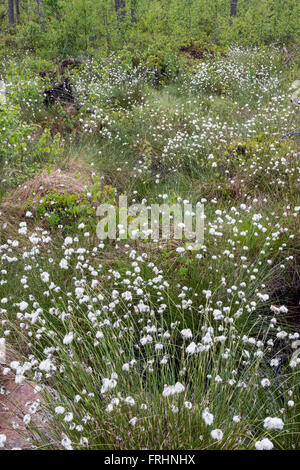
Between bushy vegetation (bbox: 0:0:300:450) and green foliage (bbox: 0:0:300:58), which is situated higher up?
green foliage (bbox: 0:0:300:58)

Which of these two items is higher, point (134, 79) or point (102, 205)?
point (134, 79)

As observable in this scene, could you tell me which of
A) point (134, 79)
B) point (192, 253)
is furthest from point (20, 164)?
point (134, 79)

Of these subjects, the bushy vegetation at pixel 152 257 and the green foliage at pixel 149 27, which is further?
the green foliage at pixel 149 27

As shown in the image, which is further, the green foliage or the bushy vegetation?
the green foliage

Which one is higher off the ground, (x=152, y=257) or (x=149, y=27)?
(x=149, y=27)

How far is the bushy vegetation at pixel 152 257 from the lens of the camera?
210cm

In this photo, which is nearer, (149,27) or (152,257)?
(152,257)

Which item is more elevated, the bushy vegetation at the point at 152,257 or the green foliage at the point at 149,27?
the green foliage at the point at 149,27

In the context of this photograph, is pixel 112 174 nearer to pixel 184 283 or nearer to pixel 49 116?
pixel 49 116

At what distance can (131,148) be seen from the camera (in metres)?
7.21

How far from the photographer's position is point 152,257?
13.0 feet

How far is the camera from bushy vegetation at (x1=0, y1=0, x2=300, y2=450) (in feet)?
6.88
